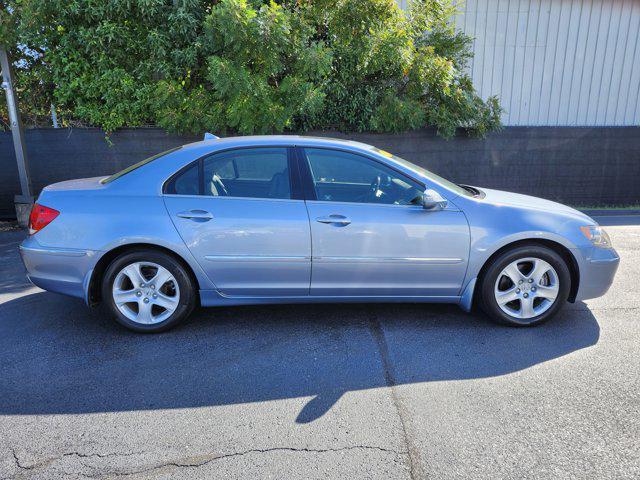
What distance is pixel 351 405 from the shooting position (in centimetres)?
302

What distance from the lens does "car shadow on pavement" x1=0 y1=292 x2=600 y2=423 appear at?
3.15 meters

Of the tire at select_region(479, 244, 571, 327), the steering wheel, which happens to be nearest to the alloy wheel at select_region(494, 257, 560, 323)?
the tire at select_region(479, 244, 571, 327)

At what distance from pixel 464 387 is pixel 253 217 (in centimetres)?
197

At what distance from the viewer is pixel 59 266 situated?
153 inches

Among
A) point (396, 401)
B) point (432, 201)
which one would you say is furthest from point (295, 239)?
Result: point (396, 401)

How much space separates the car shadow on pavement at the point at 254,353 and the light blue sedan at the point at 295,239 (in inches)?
10.0

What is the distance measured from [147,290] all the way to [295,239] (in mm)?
1259

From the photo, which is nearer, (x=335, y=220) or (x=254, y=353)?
(x=254, y=353)

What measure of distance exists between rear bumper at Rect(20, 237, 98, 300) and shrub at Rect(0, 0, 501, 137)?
14.9 ft

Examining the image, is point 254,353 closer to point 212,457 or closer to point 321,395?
point 321,395

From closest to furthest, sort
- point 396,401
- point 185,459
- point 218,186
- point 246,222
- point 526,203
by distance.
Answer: point 185,459, point 396,401, point 246,222, point 218,186, point 526,203

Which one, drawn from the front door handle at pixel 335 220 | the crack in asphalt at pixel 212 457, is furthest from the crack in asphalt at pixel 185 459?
A: the front door handle at pixel 335 220

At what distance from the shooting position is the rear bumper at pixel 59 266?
3854 millimetres

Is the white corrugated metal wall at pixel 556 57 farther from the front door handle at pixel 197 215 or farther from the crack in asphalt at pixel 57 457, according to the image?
the crack in asphalt at pixel 57 457
